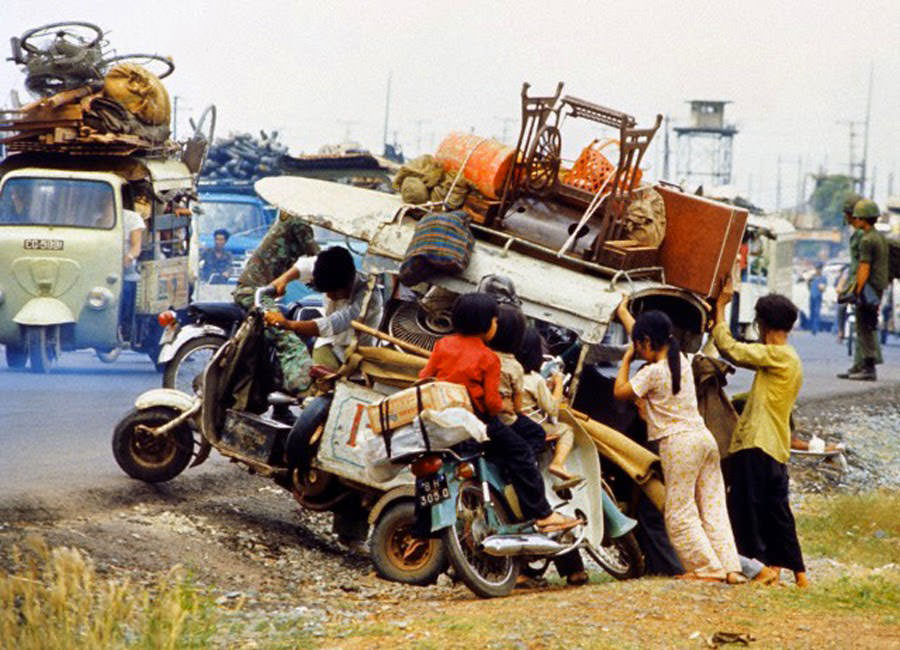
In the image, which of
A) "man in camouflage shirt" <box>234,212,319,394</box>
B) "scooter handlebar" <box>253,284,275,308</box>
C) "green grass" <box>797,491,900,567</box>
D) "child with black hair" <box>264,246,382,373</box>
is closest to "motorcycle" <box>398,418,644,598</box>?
"child with black hair" <box>264,246,382,373</box>

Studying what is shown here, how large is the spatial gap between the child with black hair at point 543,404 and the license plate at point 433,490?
65 centimetres

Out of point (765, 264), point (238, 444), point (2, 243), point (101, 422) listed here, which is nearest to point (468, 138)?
point (238, 444)

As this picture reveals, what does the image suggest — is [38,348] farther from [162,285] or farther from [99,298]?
[162,285]

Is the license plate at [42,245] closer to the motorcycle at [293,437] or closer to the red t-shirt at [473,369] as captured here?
the motorcycle at [293,437]

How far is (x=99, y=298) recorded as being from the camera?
18.9 m

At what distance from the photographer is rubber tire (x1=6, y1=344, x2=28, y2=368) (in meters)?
18.8

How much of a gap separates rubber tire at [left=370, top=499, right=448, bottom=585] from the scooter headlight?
10.3 meters

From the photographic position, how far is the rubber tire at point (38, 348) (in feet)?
60.5

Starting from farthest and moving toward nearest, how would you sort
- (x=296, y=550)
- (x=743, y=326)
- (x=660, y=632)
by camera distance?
(x=743, y=326) → (x=296, y=550) → (x=660, y=632)

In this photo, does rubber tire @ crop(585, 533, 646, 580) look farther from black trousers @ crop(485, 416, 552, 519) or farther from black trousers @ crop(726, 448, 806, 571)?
black trousers @ crop(485, 416, 552, 519)

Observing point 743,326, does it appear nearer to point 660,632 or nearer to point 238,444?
point 238,444

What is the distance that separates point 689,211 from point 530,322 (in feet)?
5.02

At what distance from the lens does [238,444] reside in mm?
10305

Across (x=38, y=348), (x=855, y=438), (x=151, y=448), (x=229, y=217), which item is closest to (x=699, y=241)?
(x=151, y=448)
